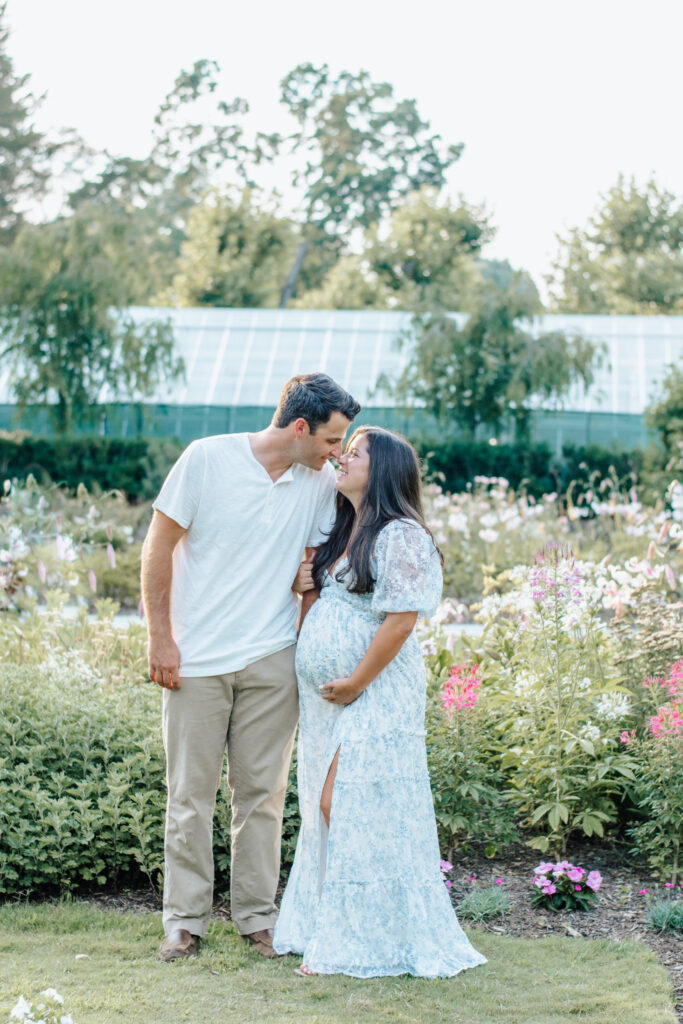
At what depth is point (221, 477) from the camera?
338 centimetres

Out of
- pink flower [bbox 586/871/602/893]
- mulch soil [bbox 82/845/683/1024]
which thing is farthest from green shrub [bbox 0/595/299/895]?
pink flower [bbox 586/871/602/893]

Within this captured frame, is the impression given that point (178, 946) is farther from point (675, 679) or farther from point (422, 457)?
point (422, 457)

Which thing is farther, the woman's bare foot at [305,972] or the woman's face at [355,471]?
the woman's face at [355,471]

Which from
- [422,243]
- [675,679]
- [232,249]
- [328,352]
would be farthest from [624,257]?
[675,679]

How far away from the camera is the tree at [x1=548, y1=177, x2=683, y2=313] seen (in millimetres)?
31891

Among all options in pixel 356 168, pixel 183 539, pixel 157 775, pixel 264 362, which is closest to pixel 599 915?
pixel 157 775

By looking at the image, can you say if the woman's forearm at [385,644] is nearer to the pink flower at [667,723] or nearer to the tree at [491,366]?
the pink flower at [667,723]

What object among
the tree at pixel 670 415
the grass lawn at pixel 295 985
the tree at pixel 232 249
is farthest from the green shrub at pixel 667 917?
the tree at pixel 232 249

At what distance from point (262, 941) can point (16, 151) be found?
38371mm

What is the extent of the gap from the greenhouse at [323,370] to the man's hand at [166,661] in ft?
47.4

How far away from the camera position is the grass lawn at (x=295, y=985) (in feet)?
9.50

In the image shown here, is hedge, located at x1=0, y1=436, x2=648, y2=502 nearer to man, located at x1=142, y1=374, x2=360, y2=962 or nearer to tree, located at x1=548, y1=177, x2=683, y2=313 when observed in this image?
man, located at x1=142, y1=374, x2=360, y2=962

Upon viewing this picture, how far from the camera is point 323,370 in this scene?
2044 centimetres

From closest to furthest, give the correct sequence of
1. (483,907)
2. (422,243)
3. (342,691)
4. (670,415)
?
(342,691) < (483,907) < (670,415) < (422,243)
